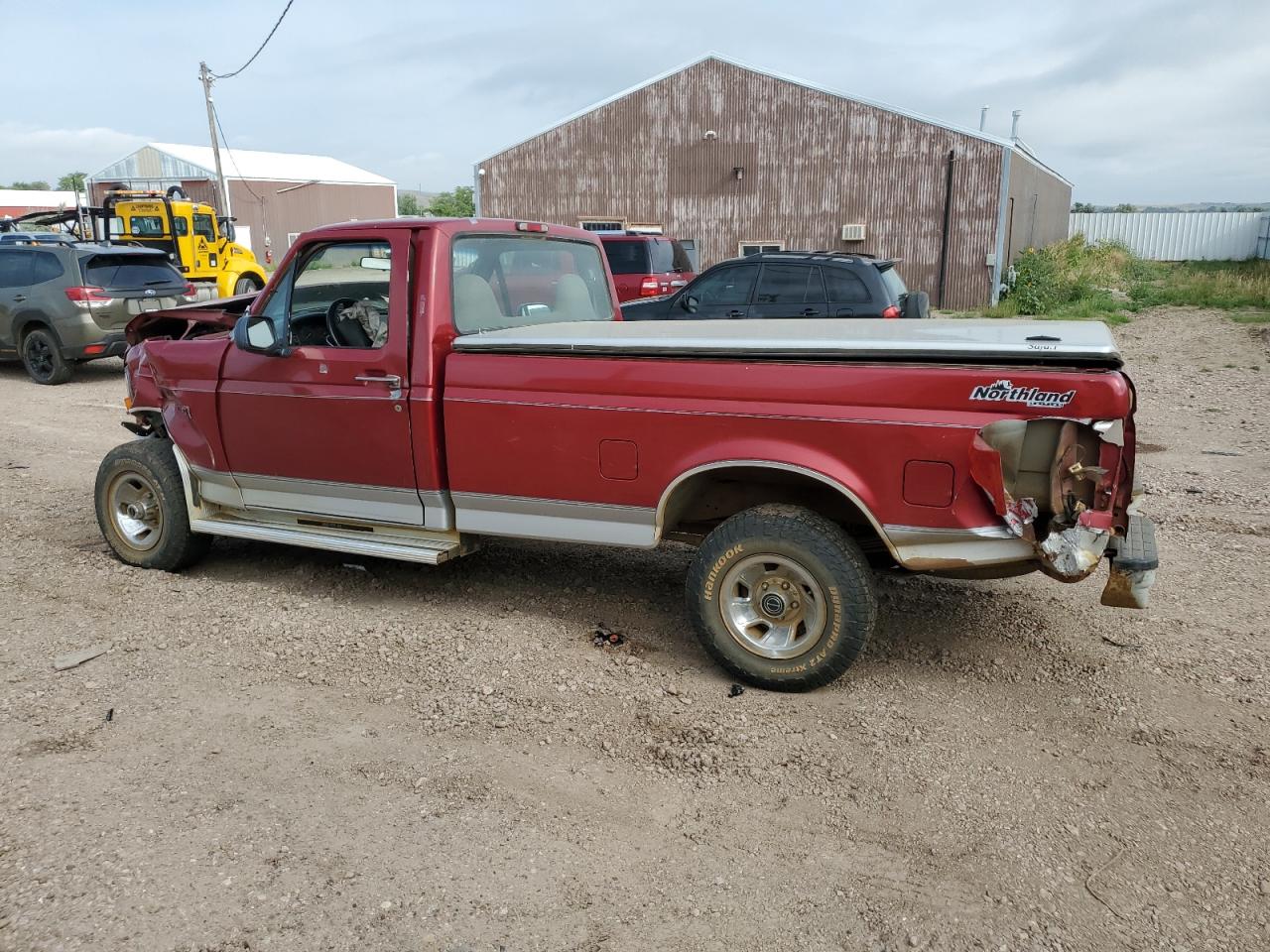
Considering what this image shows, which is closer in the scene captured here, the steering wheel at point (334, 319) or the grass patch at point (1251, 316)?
the steering wheel at point (334, 319)

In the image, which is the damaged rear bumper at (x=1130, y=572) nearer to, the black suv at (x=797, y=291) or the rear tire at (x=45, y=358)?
the black suv at (x=797, y=291)

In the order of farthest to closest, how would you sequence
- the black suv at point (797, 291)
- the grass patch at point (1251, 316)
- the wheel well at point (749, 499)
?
the grass patch at point (1251, 316)
the black suv at point (797, 291)
the wheel well at point (749, 499)

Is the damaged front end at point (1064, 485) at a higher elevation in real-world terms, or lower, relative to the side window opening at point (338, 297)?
lower

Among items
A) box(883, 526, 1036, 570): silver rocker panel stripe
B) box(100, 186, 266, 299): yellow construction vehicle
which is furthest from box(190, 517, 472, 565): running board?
box(100, 186, 266, 299): yellow construction vehicle

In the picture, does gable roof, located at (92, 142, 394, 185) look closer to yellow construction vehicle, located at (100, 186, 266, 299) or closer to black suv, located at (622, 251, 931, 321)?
yellow construction vehicle, located at (100, 186, 266, 299)

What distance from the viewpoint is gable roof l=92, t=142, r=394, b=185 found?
1875 inches

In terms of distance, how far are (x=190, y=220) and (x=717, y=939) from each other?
72.3 feet

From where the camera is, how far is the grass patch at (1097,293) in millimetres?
21000

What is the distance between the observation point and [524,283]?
5.42 m

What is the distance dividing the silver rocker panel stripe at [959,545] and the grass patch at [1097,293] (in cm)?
1731

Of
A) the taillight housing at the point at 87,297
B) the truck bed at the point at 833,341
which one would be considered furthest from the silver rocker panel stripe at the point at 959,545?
Result: the taillight housing at the point at 87,297

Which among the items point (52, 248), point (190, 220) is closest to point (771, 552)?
point (52, 248)

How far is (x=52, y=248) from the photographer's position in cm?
1280

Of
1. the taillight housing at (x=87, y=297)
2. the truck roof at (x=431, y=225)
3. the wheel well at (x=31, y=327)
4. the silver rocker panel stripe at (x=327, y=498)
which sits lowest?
the silver rocker panel stripe at (x=327, y=498)
